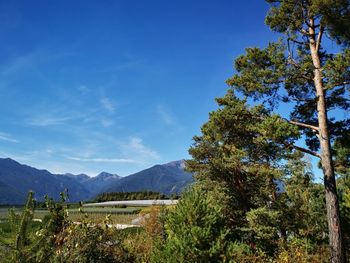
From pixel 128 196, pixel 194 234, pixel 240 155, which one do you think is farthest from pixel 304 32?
pixel 128 196

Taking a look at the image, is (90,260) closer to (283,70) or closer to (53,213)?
(53,213)

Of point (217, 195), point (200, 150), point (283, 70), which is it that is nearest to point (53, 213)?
point (217, 195)

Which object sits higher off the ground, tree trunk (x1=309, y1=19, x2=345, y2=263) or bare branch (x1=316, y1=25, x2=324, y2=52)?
bare branch (x1=316, y1=25, x2=324, y2=52)

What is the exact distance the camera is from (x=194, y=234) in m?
9.55

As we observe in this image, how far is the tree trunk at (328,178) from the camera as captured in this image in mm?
13734

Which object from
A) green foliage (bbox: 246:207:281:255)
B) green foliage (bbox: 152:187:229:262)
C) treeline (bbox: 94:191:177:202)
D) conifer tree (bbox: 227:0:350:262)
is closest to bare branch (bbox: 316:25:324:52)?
conifer tree (bbox: 227:0:350:262)

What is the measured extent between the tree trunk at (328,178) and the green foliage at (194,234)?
5.76 meters

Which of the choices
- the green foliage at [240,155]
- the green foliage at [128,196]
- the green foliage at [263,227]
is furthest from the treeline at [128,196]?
the green foliage at [263,227]

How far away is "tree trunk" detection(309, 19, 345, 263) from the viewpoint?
13.7 meters

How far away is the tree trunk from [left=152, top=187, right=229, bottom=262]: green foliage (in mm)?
5759

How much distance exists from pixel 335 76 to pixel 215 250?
920cm

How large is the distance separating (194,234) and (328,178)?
7.28m

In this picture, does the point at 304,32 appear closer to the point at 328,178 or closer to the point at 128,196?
the point at 328,178

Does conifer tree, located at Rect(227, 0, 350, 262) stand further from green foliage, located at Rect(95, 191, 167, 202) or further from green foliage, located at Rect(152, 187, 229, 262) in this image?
green foliage, located at Rect(95, 191, 167, 202)
